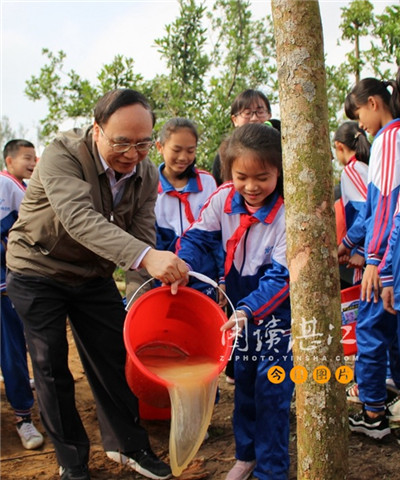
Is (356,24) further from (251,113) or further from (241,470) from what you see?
(241,470)

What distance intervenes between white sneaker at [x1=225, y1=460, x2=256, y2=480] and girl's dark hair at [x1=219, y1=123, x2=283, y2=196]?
52.4 inches

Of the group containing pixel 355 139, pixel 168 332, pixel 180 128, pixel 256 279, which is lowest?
pixel 168 332

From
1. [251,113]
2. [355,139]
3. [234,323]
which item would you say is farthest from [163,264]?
[355,139]

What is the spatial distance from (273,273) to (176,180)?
4.94 ft

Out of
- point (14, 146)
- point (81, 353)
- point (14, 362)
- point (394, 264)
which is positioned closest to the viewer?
point (394, 264)

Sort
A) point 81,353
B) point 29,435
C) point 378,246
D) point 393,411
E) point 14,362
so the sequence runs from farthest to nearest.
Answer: point 14,362
point 29,435
point 393,411
point 81,353
point 378,246

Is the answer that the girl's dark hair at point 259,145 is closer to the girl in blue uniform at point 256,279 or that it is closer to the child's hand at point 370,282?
the girl in blue uniform at point 256,279

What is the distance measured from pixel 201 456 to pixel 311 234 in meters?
1.72

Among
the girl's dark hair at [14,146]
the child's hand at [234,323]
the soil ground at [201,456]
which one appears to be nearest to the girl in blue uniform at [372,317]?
the soil ground at [201,456]

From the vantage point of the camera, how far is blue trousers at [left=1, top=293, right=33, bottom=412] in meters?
3.43

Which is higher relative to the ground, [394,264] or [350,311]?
[394,264]

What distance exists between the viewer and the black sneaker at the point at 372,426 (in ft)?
9.73

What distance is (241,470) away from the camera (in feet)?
8.65

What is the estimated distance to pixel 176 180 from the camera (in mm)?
3709
